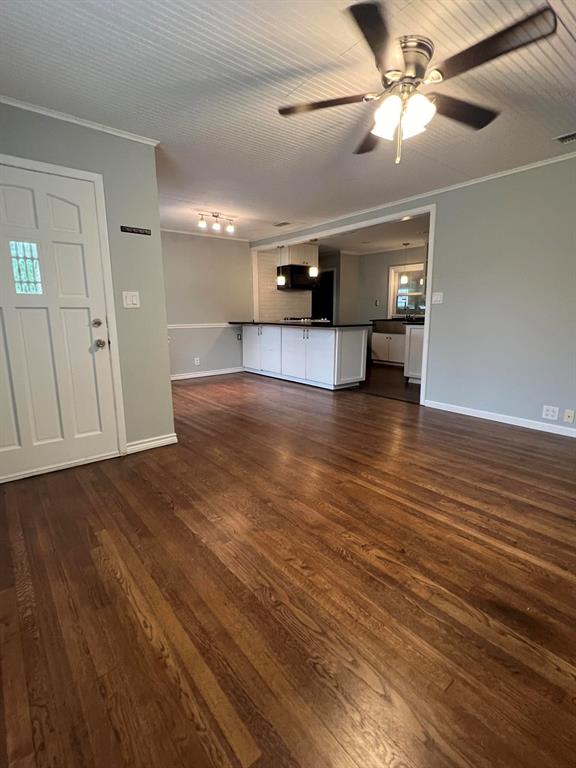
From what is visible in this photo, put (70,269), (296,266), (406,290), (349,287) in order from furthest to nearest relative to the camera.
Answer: (349,287) → (406,290) → (296,266) → (70,269)

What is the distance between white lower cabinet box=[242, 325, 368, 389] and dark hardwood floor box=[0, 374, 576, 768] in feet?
8.56

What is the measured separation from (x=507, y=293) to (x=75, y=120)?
12.9ft

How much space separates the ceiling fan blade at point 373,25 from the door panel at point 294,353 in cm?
394

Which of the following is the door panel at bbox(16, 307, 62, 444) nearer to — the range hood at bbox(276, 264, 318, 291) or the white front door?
the white front door

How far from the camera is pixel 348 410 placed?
4238mm

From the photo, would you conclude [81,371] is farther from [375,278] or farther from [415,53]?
[375,278]

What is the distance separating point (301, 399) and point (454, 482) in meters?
2.56

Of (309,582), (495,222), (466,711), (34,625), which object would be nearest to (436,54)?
(495,222)

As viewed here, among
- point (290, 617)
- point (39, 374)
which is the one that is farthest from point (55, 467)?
point (290, 617)

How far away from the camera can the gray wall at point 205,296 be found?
6020 mm

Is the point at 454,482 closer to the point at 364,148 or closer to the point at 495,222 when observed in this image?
the point at 364,148

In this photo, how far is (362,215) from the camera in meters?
4.91

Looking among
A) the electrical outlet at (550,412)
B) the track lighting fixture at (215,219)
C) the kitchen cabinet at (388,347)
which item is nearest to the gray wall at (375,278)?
the kitchen cabinet at (388,347)

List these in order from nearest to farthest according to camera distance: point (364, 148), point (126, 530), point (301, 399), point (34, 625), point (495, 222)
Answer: point (34, 625), point (126, 530), point (364, 148), point (495, 222), point (301, 399)
